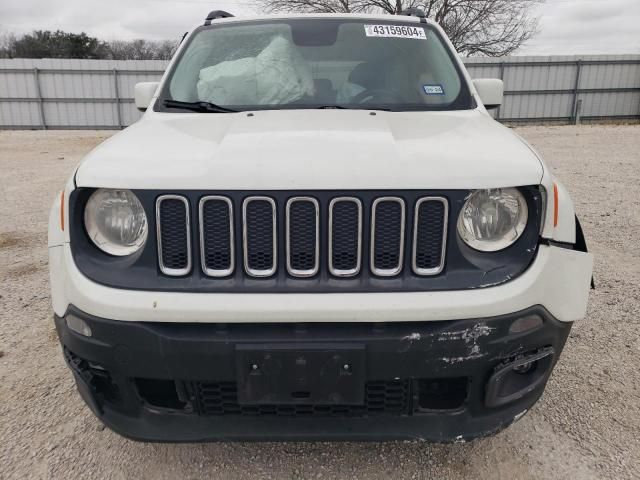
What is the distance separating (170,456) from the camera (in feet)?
7.71

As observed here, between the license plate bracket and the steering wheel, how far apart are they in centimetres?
156

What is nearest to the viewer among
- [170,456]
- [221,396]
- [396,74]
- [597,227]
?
[221,396]

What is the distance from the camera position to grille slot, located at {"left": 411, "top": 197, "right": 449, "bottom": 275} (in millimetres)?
1783

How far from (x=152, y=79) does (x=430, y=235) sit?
2247 centimetres

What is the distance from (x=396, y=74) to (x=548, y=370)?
1811 mm

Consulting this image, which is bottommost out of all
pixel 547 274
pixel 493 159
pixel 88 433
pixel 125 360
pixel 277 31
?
pixel 88 433

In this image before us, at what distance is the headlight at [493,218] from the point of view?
1863 millimetres

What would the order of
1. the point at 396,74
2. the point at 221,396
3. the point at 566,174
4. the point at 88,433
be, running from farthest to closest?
the point at 566,174
the point at 396,74
the point at 88,433
the point at 221,396

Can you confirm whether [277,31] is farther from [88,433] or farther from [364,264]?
[88,433]

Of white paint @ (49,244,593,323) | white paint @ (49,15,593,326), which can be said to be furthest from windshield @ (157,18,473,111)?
white paint @ (49,244,593,323)

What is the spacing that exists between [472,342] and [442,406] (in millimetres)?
317

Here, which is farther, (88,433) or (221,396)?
(88,433)

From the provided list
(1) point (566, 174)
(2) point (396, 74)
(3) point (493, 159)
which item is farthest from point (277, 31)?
(1) point (566, 174)

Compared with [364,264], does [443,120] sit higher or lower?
higher
